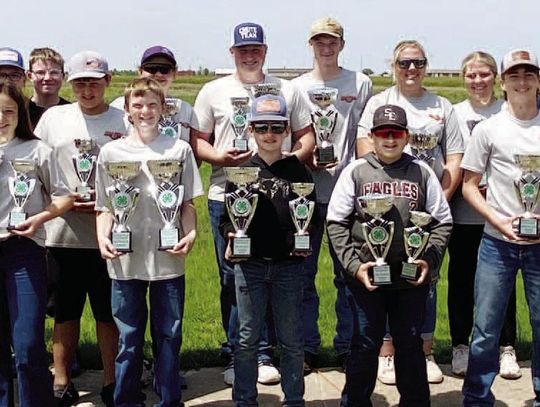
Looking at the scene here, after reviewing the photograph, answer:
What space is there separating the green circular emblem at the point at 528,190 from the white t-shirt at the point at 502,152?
68 mm

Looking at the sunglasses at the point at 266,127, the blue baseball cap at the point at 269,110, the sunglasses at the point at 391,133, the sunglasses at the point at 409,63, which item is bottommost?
the sunglasses at the point at 391,133

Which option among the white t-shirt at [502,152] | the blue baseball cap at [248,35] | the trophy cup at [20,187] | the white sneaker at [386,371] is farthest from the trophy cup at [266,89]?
the white sneaker at [386,371]

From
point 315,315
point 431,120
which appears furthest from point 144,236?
point 431,120

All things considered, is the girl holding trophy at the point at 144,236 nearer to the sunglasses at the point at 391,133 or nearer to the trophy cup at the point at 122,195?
the trophy cup at the point at 122,195

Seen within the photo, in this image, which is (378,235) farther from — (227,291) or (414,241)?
(227,291)

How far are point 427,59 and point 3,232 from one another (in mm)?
2920

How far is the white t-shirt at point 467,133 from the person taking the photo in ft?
18.1

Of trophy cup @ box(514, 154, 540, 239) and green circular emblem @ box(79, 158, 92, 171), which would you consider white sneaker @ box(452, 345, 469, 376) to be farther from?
green circular emblem @ box(79, 158, 92, 171)

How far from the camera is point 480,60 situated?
5.61 meters

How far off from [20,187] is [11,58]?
4.76 feet

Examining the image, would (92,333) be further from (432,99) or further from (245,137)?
(432,99)

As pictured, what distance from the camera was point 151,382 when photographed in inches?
216

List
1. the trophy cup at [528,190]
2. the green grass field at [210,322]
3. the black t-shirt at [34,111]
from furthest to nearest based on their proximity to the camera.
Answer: the green grass field at [210,322], the black t-shirt at [34,111], the trophy cup at [528,190]

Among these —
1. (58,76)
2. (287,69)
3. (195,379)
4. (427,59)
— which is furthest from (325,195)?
(287,69)
